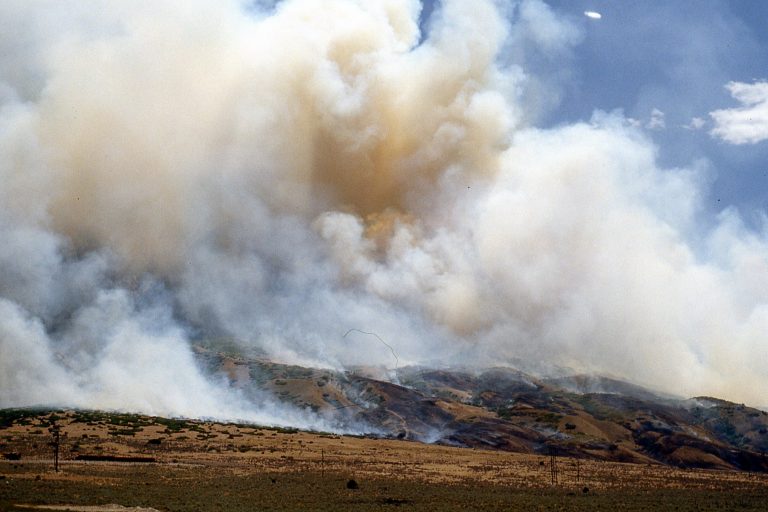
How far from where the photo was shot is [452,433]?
12550 cm

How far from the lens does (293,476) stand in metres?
63.0

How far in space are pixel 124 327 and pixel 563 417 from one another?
82764 millimetres

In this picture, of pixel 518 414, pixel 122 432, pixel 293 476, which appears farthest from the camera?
pixel 518 414

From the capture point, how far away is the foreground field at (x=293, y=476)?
48281mm

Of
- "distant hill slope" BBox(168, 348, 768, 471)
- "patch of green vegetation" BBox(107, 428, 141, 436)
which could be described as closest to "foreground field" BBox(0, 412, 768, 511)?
"patch of green vegetation" BBox(107, 428, 141, 436)

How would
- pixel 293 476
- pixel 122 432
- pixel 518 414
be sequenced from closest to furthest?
pixel 293 476
pixel 122 432
pixel 518 414

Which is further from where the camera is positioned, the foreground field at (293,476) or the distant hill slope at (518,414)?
the distant hill slope at (518,414)

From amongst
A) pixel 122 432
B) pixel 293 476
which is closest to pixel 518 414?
pixel 122 432

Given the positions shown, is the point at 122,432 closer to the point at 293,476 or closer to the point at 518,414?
the point at 293,476

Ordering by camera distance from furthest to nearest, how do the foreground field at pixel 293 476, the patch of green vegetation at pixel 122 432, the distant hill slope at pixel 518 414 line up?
1. the distant hill slope at pixel 518 414
2. the patch of green vegetation at pixel 122 432
3. the foreground field at pixel 293 476

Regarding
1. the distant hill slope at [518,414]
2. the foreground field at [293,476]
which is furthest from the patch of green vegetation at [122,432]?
the distant hill slope at [518,414]

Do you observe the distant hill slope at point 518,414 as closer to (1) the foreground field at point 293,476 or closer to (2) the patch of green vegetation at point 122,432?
(1) the foreground field at point 293,476

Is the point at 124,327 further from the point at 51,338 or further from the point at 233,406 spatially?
the point at 233,406

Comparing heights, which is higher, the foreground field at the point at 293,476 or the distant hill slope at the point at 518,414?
the distant hill slope at the point at 518,414
